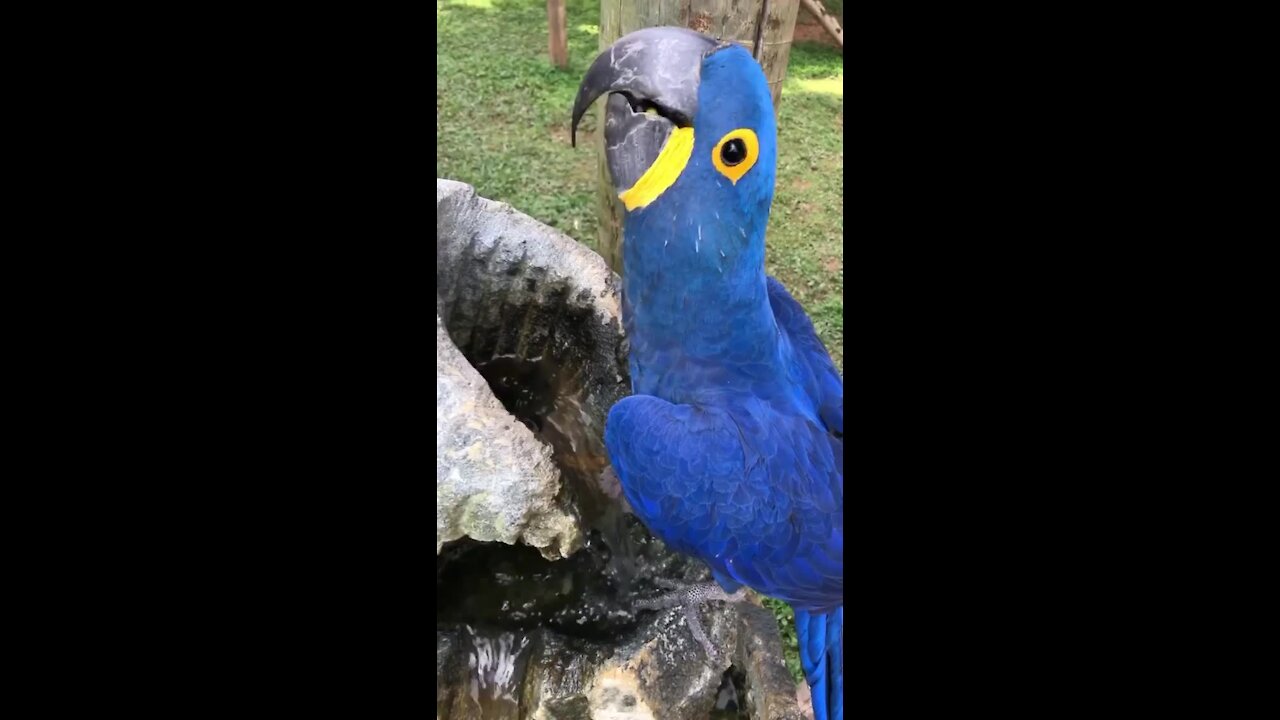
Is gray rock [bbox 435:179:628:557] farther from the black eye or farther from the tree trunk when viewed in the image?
the black eye

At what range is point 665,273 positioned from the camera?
3.57 ft

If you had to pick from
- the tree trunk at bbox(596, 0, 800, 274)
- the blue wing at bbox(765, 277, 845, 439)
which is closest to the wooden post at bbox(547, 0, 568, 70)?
the tree trunk at bbox(596, 0, 800, 274)

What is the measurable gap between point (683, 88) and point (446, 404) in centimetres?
60

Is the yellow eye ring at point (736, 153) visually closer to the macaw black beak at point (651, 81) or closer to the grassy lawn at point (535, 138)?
the macaw black beak at point (651, 81)

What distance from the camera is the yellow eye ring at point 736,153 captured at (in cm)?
96

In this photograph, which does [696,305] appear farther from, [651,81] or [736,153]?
[651,81]

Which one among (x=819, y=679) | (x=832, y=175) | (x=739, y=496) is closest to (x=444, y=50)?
(x=832, y=175)

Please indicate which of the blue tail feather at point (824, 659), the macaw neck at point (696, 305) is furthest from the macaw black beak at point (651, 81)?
the blue tail feather at point (824, 659)

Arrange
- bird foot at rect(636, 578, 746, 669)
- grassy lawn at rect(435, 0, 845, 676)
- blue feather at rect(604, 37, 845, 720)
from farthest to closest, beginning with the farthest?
grassy lawn at rect(435, 0, 845, 676) < bird foot at rect(636, 578, 746, 669) < blue feather at rect(604, 37, 845, 720)

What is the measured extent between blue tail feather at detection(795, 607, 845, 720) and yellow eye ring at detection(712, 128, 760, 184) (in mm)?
655

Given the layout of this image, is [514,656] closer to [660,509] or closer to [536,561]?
[536,561]

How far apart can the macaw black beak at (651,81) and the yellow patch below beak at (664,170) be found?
0.4 inches

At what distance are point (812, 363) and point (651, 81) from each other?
1.89 feet

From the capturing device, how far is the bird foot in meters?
1.43
